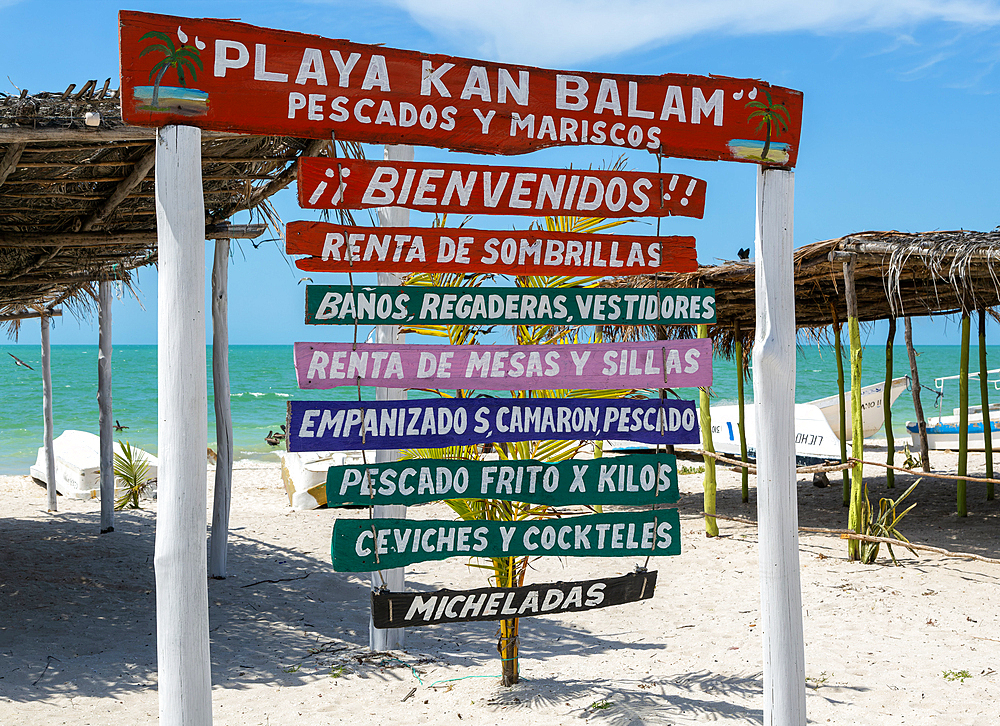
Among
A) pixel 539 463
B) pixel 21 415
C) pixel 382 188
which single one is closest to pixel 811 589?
pixel 539 463

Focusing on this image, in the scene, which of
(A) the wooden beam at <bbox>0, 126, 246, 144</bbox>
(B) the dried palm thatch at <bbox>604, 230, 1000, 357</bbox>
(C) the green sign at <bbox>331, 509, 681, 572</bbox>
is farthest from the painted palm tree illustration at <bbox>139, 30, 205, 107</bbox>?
(B) the dried palm thatch at <bbox>604, 230, 1000, 357</bbox>

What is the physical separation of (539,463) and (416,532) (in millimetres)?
606

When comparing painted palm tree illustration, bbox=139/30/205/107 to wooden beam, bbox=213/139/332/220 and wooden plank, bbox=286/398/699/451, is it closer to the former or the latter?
wooden plank, bbox=286/398/699/451

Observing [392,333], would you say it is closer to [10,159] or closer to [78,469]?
[10,159]

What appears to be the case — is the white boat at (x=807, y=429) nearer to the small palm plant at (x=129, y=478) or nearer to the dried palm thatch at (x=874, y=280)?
the dried palm thatch at (x=874, y=280)

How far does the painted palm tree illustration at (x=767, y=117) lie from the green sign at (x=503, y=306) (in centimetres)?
70

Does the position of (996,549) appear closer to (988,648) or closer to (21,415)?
(988,648)

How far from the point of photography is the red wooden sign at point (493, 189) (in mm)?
3037

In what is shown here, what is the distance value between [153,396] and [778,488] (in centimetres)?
5122

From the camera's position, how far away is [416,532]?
3174 millimetres

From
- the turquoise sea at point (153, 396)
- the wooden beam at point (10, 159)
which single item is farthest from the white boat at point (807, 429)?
the wooden beam at point (10, 159)

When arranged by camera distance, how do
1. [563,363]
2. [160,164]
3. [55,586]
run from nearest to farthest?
[160,164], [563,363], [55,586]

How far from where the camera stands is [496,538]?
327 cm

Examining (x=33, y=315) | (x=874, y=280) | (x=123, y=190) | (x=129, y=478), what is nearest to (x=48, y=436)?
(x=129, y=478)
